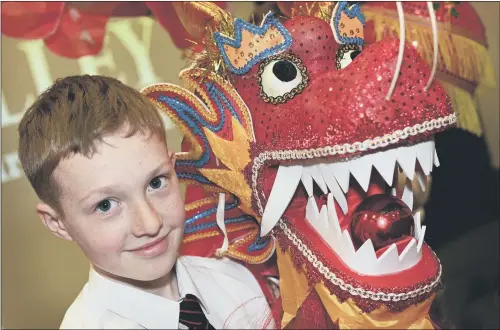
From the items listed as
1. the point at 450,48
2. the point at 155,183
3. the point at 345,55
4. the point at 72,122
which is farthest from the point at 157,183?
the point at 450,48

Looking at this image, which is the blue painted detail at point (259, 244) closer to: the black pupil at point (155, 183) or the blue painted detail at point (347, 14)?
the black pupil at point (155, 183)

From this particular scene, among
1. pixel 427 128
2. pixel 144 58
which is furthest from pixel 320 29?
pixel 144 58

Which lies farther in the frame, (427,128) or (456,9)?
(456,9)

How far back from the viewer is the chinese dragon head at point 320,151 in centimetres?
83

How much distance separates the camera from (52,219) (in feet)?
2.95

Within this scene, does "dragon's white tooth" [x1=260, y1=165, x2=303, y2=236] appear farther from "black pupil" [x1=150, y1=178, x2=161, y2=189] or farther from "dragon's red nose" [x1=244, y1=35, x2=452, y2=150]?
"black pupil" [x1=150, y1=178, x2=161, y2=189]

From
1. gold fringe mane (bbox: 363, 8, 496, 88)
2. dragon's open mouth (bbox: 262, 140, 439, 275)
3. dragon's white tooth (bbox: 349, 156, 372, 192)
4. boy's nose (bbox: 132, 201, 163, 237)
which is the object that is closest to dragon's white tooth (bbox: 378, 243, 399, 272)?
dragon's open mouth (bbox: 262, 140, 439, 275)

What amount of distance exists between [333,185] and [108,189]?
0.34 m

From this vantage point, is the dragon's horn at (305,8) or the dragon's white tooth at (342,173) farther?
the dragon's horn at (305,8)

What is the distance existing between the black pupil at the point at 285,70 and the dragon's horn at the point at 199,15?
5.2 inches

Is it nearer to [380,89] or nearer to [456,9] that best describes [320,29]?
[380,89]

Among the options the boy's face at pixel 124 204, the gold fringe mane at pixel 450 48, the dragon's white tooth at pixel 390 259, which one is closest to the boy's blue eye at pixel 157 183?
the boy's face at pixel 124 204

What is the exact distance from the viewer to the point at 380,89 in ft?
2.68

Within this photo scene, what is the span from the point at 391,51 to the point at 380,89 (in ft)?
0.19
